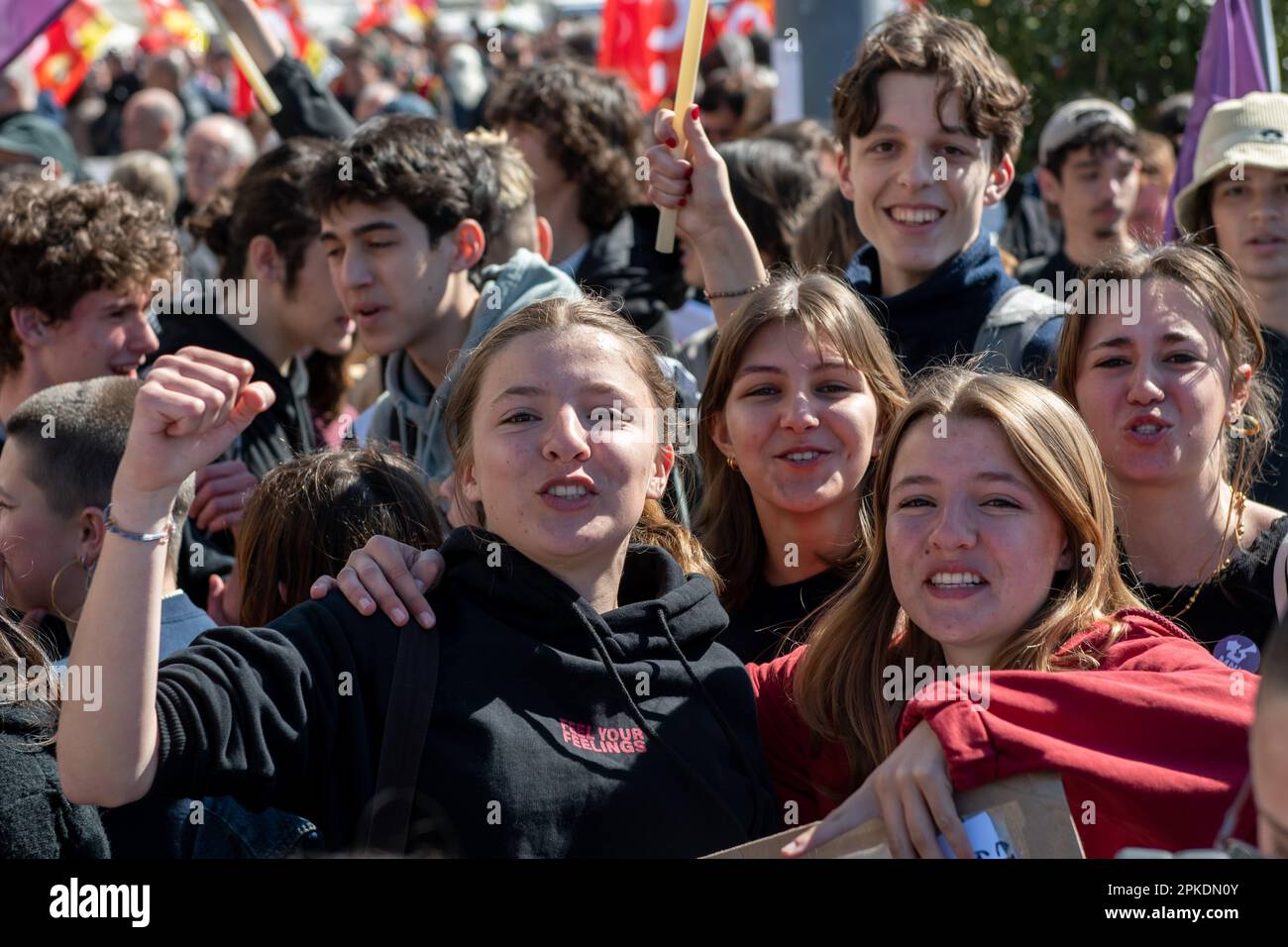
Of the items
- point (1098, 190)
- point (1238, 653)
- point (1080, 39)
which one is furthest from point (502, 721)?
point (1080, 39)

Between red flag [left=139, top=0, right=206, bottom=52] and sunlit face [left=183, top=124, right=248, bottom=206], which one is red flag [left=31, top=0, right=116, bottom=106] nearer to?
red flag [left=139, top=0, right=206, bottom=52]

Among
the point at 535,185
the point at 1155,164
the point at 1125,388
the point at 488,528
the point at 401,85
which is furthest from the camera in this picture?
the point at 401,85

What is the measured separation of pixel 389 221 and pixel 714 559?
5.10 feet

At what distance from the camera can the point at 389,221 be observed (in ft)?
14.8

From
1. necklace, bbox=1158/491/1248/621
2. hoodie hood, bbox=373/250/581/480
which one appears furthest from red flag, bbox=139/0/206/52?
necklace, bbox=1158/491/1248/621

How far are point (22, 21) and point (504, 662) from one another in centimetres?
398

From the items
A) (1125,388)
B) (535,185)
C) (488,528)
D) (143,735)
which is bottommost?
(143,735)

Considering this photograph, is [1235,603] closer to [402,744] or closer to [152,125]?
[402,744]

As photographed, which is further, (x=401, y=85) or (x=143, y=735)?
(x=401, y=85)

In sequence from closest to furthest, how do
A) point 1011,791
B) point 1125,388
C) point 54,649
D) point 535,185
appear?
point 1011,791 → point 54,649 → point 1125,388 → point 535,185

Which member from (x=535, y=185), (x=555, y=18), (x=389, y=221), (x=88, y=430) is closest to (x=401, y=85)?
(x=555, y=18)

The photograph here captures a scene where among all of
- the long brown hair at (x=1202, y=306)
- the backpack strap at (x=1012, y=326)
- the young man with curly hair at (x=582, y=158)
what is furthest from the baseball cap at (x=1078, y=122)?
the long brown hair at (x=1202, y=306)

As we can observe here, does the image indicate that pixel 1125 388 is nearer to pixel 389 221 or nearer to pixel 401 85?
pixel 389 221

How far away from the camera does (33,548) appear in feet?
11.1
